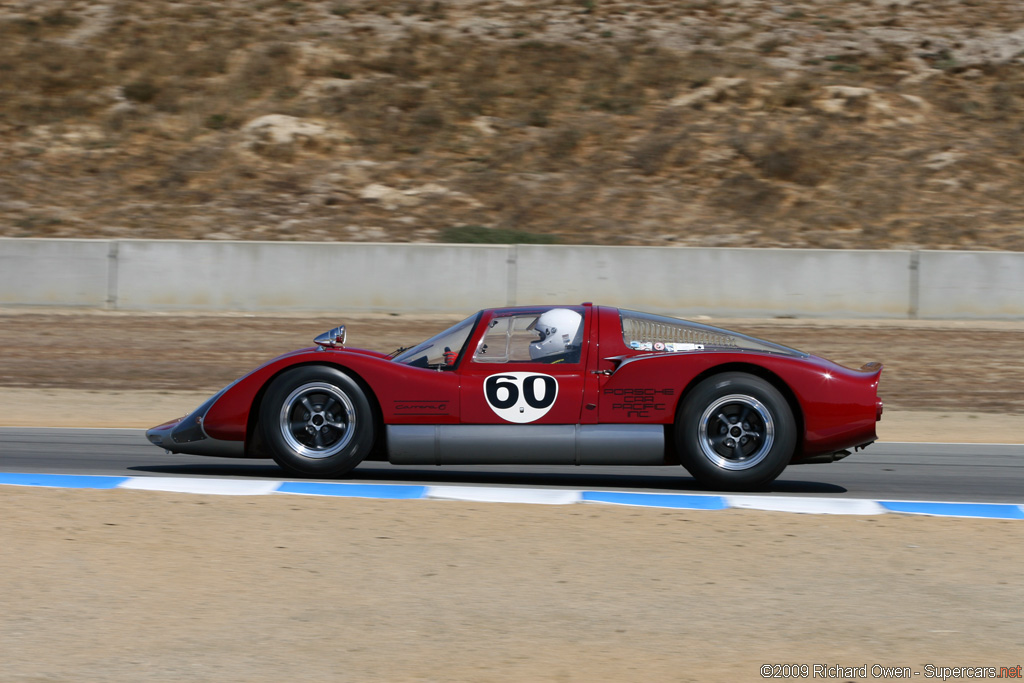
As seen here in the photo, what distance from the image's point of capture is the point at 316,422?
6965mm

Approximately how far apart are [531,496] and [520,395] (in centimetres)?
61

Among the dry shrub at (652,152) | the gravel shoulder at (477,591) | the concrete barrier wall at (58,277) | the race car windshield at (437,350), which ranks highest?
the dry shrub at (652,152)

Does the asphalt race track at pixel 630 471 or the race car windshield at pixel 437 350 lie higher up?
the race car windshield at pixel 437 350

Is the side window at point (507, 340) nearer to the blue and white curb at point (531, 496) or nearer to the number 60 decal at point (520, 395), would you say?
the number 60 decal at point (520, 395)

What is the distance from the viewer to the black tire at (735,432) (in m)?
6.60

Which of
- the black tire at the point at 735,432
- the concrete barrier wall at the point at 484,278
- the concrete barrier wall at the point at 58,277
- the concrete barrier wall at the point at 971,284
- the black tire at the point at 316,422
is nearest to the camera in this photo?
the black tire at the point at 735,432

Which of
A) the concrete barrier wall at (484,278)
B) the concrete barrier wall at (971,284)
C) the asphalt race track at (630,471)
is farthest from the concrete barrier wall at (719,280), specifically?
the asphalt race track at (630,471)

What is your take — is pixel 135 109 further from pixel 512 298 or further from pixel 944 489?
pixel 944 489

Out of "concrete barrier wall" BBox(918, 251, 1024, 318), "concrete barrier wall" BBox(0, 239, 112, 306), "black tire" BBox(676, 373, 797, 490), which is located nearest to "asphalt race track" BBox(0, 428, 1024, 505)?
"black tire" BBox(676, 373, 797, 490)

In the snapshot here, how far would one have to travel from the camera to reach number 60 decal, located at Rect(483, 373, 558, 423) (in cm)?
676

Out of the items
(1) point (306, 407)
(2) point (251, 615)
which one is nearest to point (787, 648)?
(2) point (251, 615)

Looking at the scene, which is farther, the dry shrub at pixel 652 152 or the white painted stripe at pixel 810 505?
the dry shrub at pixel 652 152

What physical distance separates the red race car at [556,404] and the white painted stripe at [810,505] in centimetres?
13

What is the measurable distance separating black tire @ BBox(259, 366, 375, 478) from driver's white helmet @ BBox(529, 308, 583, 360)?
3.59ft
